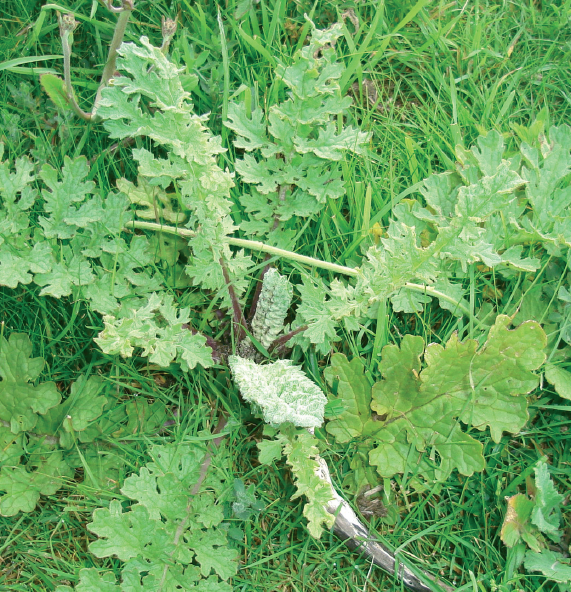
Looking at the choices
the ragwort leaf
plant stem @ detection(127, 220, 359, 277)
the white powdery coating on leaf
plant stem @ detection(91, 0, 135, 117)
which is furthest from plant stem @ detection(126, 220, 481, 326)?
the ragwort leaf

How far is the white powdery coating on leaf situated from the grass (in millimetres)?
261

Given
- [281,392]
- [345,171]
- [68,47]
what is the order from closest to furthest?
[281,392] → [68,47] → [345,171]

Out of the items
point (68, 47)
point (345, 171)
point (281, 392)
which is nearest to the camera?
point (281, 392)

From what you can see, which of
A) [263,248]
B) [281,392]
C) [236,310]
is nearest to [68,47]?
[263,248]

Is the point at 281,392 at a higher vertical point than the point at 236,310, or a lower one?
lower

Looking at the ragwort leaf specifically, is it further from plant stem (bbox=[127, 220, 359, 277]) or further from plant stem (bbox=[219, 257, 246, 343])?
plant stem (bbox=[219, 257, 246, 343])

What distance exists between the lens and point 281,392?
232cm

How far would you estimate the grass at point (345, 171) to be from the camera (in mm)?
2457

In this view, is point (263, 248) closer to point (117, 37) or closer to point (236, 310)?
point (236, 310)

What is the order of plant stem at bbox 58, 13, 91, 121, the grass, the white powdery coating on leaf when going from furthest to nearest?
the grass → plant stem at bbox 58, 13, 91, 121 → the white powdery coating on leaf

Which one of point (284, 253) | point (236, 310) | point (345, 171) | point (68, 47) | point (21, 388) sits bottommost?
point (21, 388)

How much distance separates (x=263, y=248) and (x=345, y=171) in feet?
1.96

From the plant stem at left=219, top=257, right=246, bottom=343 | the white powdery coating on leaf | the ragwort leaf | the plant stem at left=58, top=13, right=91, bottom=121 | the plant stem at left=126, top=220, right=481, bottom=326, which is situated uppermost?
the plant stem at left=58, top=13, right=91, bottom=121

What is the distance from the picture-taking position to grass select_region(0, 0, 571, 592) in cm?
246
